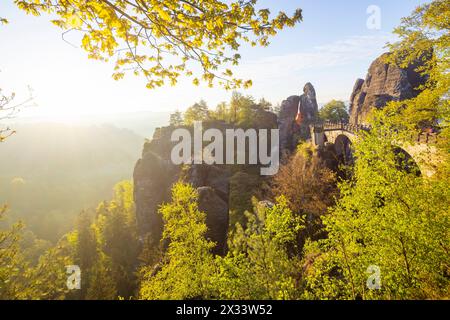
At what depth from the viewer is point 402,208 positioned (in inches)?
427

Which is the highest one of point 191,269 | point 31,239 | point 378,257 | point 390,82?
point 390,82

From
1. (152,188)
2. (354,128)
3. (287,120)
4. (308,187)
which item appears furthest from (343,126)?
(152,188)

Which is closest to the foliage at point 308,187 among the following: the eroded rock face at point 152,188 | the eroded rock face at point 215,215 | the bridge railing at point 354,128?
the bridge railing at point 354,128

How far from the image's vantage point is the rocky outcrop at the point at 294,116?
52.5m

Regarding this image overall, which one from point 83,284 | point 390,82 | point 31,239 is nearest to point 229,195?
point 83,284

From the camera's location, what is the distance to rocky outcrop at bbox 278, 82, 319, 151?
172 ft

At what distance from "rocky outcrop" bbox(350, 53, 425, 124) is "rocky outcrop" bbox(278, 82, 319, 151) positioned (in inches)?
439

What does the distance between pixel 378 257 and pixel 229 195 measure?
80.1 ft

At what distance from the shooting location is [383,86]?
2144 inches

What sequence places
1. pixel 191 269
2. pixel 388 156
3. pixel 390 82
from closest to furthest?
pixel 388 156, pixel 191 269, pixel 390 82

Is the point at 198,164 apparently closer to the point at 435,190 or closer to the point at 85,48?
the point at 435,190

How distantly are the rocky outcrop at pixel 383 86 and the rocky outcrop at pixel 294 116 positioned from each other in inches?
439
